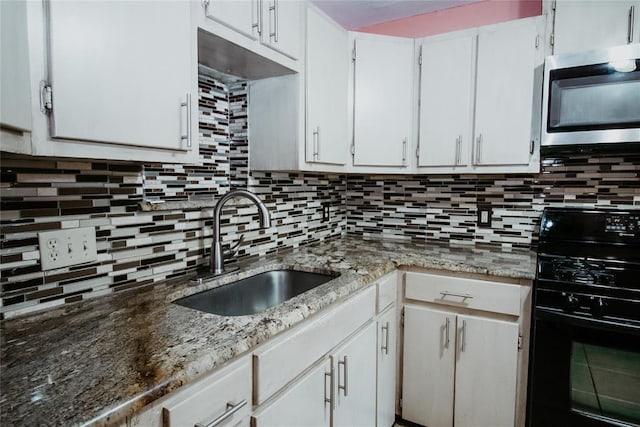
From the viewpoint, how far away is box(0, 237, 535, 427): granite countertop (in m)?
0.63

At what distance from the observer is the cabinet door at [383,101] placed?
80.3 inches

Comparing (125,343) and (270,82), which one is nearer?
(125,343)

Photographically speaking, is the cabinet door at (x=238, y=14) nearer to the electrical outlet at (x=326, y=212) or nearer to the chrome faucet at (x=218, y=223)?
the chrome faucet at (x=218, y=223)

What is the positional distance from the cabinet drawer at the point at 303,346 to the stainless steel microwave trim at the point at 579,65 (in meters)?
1.13

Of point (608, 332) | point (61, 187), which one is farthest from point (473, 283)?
point (61, 187)

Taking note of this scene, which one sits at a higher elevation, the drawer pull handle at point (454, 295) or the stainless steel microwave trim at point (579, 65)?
the stainless steel microwave trim at point (579, 65)

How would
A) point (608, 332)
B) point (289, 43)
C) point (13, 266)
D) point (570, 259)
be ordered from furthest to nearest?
point (570, 259), point (289, 43), point (608, 332), point (13, 266)

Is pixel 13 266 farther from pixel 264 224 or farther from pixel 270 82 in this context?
pixel 270 82

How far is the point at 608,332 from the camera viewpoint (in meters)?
1.38

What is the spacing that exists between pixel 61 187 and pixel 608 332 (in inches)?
77.3

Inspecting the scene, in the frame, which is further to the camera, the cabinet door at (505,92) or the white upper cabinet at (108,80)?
the cabinet door at (505,92)

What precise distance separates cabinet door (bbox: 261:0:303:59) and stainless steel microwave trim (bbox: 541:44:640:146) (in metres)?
1.16

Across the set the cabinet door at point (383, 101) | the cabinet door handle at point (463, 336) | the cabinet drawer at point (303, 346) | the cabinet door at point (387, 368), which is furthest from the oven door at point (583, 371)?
the cabinet door at point (383, 101)

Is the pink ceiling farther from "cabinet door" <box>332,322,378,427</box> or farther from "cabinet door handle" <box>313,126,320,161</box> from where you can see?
"cabinet door" <box>332,322,378,427</box>
